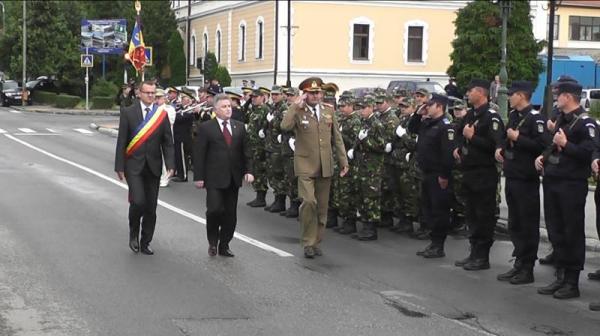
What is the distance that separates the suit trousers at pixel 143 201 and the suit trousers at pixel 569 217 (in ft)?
14.6

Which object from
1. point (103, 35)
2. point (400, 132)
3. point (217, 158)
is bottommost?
point (217, 158)

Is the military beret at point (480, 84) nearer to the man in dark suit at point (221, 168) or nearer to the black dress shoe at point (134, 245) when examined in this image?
the man in dark suit at point (221, 168)

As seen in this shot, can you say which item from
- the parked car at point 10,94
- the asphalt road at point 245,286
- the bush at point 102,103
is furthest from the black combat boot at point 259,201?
the parked car at point 10,94

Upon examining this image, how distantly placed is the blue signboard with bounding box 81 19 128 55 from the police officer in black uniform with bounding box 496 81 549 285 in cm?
5072

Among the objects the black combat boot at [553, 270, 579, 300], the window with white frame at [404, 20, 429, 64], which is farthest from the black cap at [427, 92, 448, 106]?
the window with white frame at [404, 20, 429, 64]

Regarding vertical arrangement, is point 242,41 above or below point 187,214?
above

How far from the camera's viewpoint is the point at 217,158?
392 inches

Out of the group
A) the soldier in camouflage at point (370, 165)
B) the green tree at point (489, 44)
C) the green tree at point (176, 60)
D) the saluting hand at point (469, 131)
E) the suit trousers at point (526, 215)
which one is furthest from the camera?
the green tree at point (176, 60)

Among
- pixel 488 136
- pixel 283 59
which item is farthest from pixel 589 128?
pixel 283 59

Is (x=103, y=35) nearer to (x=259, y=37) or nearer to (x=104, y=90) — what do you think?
(x=104, y=90)

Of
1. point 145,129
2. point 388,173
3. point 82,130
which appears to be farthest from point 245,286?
point 82,130

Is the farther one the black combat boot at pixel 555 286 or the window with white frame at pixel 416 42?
the window with white frame at pixel 416 42

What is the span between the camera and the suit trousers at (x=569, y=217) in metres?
8.54

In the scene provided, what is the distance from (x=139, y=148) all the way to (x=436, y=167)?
3502mm
